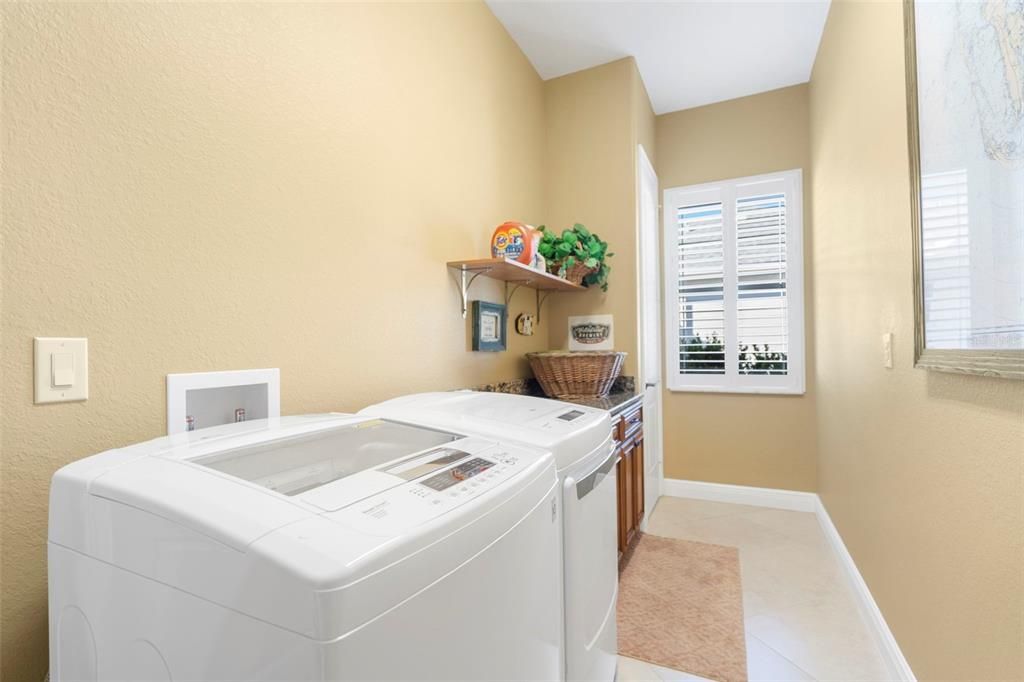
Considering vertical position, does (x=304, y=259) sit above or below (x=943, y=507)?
above

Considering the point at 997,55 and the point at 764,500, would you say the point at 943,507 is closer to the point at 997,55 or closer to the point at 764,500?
the point at 997,55

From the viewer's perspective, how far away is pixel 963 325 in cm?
112

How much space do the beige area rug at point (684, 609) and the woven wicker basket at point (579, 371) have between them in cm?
93

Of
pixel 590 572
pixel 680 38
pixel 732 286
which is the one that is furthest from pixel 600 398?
pixel 680 38

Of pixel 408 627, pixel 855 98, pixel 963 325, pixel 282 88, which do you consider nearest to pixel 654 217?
pixel 855 98

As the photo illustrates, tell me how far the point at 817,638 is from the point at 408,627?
1986 mm

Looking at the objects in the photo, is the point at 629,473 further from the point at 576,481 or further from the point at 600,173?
the point at 600,173

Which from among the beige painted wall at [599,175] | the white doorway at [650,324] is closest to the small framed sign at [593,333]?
the beige painted wall at [599,175]

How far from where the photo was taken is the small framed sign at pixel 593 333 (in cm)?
283

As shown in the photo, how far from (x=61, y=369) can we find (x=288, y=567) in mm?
692

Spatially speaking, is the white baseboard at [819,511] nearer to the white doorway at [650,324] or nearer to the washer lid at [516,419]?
the white doorway at [650,324]

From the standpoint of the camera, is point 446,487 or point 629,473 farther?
point 629,473

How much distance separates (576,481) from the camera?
3.99ft

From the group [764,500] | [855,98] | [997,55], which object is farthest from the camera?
[764,500]
